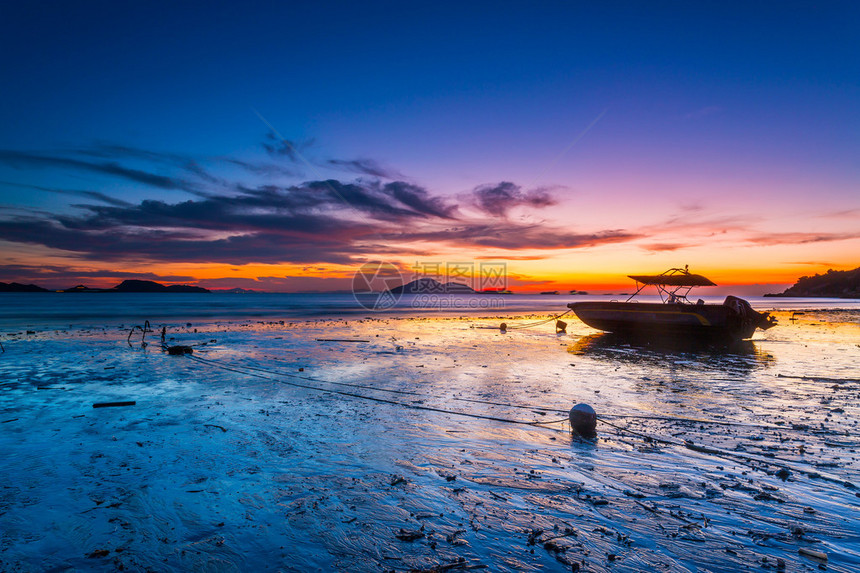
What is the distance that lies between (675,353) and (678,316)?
5519 millimetres

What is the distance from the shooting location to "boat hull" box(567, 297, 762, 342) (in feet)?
88.9

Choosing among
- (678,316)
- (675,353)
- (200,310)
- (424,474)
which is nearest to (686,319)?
(678,316)

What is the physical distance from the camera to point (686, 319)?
27562 mm

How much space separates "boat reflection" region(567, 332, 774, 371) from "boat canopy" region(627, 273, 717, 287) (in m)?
4.38

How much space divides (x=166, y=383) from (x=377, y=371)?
745 centimetres

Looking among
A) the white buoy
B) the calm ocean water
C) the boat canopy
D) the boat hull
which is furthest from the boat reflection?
the calm ocean water

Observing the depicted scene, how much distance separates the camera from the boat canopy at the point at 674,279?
3052 cm

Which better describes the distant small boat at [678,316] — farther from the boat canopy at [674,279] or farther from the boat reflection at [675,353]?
the boat reflection at [675,353]

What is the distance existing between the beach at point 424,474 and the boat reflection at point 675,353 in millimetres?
4498

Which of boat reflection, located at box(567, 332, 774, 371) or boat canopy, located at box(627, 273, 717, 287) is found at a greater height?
boat canopy, located at box(627, 273, 717, 287)

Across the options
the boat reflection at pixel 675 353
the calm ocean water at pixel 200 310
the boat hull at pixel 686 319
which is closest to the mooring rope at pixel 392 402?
the boat reflection at pixel 675 353

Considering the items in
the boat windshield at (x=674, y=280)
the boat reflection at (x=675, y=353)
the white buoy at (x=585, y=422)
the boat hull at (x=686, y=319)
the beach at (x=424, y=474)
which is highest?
the boat windshield at (x=674, y=280)

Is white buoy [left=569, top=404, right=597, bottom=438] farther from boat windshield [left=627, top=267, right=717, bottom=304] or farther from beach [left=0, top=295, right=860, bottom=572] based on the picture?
boat windshield [left=627, top=267, right=717, bottom=304]

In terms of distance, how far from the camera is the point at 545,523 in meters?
5.32
